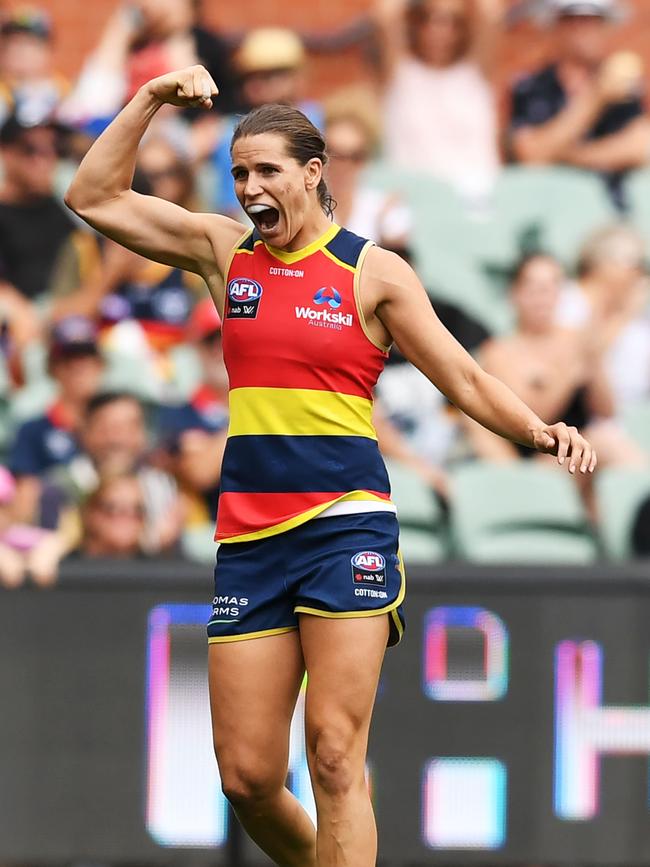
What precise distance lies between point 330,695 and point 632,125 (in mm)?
6122

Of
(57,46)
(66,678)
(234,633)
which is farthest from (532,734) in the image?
(57,46)

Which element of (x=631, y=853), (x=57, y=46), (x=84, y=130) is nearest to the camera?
(x=631, y=853)

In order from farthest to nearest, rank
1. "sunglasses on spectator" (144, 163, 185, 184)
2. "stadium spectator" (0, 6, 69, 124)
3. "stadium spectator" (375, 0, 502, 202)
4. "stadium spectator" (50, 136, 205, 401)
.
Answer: "stadium spectator" (375, 0, 502, 202)
"stadium spectator" (0, 6, 69, 124)
"sunglasses on spectator" (144, 163, 185, 184)
"stadium spectator" (50, 136, 205, 401)

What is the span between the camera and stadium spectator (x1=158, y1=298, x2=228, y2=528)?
7.85m

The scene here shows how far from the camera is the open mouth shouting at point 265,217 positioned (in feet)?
14.6

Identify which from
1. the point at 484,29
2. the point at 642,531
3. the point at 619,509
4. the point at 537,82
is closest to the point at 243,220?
the point at 484,29

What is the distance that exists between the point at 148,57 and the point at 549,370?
9.99ft

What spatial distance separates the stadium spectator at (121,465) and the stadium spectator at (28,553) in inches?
9.3

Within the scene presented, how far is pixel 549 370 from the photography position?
846 cm

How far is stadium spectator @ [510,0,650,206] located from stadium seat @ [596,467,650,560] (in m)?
2.39

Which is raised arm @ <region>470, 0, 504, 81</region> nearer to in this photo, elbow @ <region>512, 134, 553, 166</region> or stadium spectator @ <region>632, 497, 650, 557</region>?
elbow @ <region>512, 134, 553, 166</region>

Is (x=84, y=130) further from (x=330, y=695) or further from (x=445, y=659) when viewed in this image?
(x=330, y=695)

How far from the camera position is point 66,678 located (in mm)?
7090

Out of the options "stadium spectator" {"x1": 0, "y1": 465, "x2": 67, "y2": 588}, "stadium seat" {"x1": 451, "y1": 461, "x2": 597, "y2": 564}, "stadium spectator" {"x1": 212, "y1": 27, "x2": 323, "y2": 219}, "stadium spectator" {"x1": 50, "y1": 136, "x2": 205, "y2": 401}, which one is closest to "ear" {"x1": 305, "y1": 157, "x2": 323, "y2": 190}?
"stadium spectator" {"x1": 0, "y1": 465, "x2": 67, "y2": 588}
